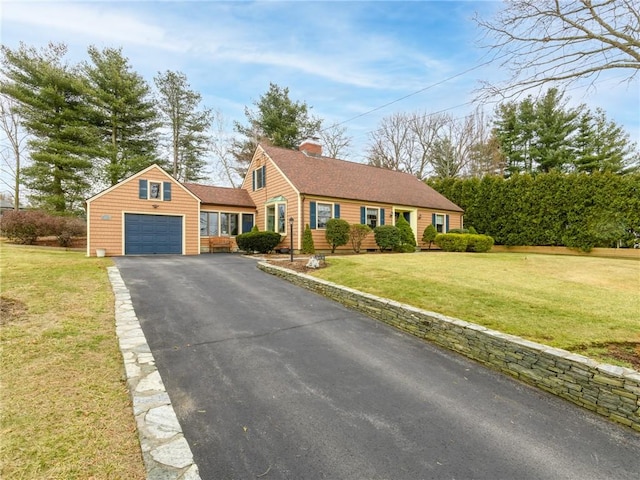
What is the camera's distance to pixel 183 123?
90.7 feet

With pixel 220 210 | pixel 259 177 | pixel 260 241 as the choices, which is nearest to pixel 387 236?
pixel 260 241

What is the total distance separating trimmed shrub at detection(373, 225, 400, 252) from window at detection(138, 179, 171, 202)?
35.1ft

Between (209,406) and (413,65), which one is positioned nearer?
(209,406)

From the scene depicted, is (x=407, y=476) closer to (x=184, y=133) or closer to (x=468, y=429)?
(x=468, y=429)

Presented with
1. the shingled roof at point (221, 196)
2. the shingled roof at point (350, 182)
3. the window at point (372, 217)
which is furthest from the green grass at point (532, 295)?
the shingled roof at point (221, 196)

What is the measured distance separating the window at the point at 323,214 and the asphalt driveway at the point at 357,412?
415 inches

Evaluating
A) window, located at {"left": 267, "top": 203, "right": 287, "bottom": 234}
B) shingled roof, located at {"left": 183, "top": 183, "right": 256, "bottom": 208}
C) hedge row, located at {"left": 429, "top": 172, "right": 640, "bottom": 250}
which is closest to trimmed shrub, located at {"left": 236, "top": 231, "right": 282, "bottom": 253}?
window, located at {"left": 267, "top": 203, "right": 287, "bottom": 234}

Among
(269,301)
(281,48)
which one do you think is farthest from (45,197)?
(269,301)

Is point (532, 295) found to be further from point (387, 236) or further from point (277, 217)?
point (277, 217)

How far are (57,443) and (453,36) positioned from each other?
437 inches

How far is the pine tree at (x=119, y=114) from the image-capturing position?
22.2 meters

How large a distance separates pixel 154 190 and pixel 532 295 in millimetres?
15928

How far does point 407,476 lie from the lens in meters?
2.29

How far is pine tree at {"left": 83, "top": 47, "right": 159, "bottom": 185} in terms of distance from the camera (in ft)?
72.8
